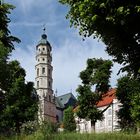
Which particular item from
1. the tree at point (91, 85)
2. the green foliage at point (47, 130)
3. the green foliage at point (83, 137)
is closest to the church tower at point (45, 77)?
the tree at point (91, 85)

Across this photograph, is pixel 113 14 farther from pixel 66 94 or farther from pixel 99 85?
pixel 66 94

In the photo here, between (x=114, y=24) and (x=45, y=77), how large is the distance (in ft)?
437

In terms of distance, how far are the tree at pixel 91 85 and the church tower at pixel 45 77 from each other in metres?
90.1

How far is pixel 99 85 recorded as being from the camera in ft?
191

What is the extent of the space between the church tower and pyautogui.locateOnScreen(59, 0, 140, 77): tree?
419 feet

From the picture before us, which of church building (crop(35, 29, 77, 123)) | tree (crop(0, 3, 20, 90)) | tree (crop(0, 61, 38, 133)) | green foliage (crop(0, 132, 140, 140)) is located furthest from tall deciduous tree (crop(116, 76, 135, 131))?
church building (crop(35, 29, 77, 123))

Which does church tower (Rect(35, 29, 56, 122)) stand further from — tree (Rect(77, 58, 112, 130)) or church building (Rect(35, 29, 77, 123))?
tree (Rect(77, 58, 112, 130))

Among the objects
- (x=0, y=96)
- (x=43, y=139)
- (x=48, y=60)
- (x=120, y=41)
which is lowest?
(x=43, y=139)

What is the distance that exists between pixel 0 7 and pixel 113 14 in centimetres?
1098

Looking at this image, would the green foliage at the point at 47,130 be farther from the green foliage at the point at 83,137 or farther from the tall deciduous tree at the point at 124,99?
the tall deciduous tree at the point at 124,99

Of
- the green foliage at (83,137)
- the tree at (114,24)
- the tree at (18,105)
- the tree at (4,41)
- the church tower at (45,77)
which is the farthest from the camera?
the church tower at (45,77)

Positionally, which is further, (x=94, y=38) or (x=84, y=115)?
(x=84, y=115)

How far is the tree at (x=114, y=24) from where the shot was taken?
59.2 feet

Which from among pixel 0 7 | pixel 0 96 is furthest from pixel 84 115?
pixel 0 7
